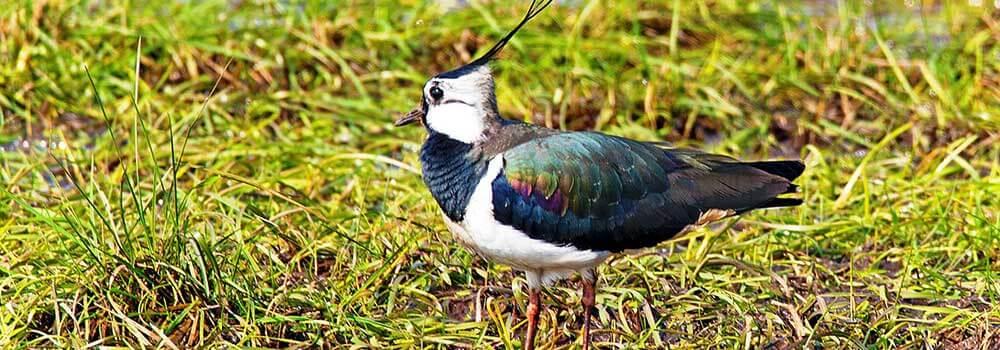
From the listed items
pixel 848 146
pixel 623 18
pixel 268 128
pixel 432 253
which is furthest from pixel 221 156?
pixel 848 146

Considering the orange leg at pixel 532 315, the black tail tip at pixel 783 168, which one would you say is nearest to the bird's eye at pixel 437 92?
the orange leg at pixel 532 315

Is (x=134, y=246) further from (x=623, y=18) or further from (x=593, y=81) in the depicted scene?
(x=623, y=18)

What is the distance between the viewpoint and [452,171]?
13.8 ft

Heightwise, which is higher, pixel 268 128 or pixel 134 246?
pixel 134 246

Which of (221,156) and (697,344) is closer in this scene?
(697,344)

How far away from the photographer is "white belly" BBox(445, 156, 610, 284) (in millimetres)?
4070

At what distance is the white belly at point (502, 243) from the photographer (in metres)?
4.07

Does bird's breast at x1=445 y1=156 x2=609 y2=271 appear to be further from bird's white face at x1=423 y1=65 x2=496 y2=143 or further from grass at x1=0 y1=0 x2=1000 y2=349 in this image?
grass at x1=0 y1=0 x2=1000 y2=349

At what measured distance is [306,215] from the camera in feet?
17.0

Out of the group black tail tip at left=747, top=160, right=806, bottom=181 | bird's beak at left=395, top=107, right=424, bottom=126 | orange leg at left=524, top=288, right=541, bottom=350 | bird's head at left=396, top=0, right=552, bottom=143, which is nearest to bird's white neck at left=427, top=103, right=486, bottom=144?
bird's head at left=396, top=0, right=552, bottom=143

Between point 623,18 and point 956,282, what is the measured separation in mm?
2683

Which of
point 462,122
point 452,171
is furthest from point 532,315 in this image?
point 462,122

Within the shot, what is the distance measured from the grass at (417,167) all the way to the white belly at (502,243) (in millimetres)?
321

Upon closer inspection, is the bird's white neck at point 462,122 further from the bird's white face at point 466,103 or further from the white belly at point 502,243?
the white belly at point 502,243
